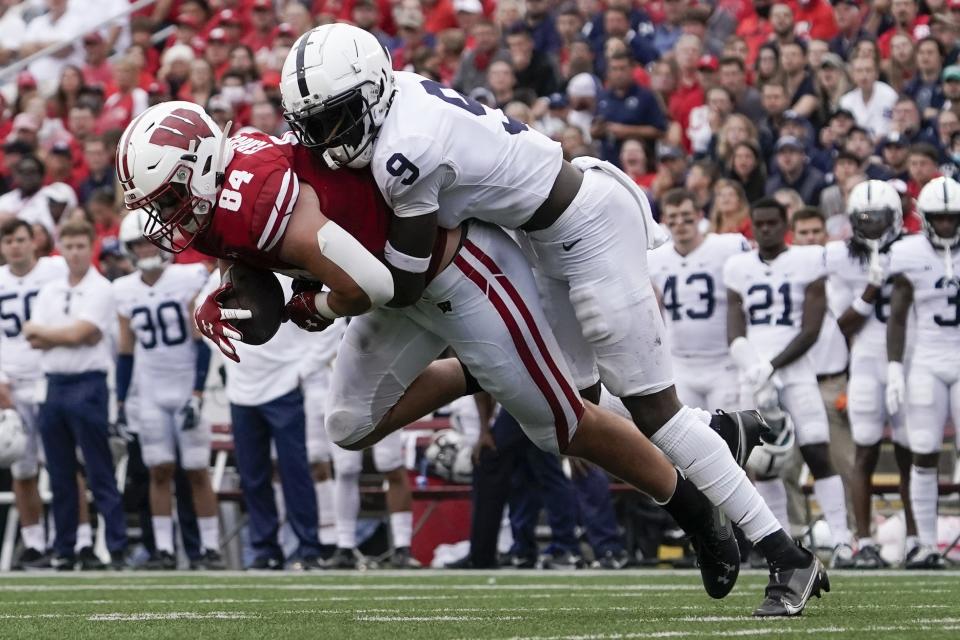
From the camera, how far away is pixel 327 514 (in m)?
9.11

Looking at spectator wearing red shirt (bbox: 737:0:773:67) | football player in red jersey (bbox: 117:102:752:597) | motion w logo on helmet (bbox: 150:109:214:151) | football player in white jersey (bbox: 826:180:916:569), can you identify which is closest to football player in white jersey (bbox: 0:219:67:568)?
football player in white jersey (bbox: 826:180:916:569)

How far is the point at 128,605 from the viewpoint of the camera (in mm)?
5762

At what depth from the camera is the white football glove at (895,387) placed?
8039mm

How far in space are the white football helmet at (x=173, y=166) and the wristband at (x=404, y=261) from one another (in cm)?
48

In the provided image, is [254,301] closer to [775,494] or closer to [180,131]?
[180,131]

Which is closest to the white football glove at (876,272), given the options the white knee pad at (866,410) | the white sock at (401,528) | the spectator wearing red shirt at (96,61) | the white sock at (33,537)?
the white knee pad at (866,410)

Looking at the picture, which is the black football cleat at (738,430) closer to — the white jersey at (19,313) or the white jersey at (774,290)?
the white jersey at (774,290)

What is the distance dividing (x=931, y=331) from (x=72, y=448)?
445cm

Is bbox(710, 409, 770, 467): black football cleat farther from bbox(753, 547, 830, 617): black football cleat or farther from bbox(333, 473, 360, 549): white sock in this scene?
bbox(333, 473, 360, 549): white sock

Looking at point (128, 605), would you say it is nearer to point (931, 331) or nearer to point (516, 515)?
point (516, 515)

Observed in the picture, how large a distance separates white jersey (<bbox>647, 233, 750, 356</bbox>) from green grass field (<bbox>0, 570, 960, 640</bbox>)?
1295 millimetres

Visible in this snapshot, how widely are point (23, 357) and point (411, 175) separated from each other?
566 centimetres

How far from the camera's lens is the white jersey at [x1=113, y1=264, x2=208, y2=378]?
9.10 metres

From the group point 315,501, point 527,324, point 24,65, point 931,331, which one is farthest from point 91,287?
point 24,65
